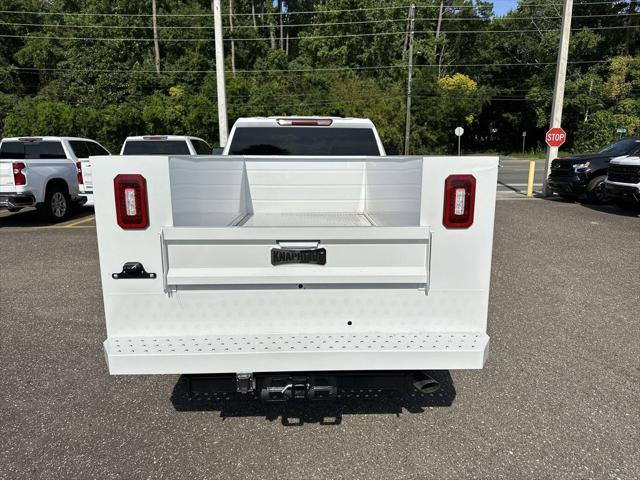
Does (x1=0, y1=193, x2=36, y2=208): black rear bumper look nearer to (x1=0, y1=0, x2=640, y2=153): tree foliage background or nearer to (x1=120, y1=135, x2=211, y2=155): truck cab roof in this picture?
(x1=120, y1=135, x2=211, y2=155): truck cab roof

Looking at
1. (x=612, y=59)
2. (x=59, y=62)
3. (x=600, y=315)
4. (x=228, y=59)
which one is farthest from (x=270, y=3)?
(x=600, y=315)

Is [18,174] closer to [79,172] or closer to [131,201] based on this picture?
[79,172]

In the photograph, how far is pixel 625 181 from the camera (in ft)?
38.0

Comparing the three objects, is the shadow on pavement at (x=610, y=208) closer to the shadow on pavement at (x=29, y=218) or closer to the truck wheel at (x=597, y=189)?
the truck wheel at (x=597, y=189)

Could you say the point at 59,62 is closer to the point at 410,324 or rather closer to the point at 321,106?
the point at 321,106

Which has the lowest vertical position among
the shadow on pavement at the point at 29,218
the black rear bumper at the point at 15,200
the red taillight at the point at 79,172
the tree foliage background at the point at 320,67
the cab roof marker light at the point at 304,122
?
the shadow on pavement at the point at 29,218

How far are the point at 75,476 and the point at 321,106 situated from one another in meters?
34.1

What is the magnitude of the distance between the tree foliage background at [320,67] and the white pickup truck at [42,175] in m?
16.2

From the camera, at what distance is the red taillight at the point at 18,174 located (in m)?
10.3

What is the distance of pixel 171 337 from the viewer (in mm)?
2680

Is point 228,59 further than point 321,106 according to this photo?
Yes

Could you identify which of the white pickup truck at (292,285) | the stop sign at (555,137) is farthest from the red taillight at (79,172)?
the stop sign at (555,137)

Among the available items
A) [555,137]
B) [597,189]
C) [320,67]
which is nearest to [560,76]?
[555,137]

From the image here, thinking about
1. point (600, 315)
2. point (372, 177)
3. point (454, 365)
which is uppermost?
point (372, 177)
